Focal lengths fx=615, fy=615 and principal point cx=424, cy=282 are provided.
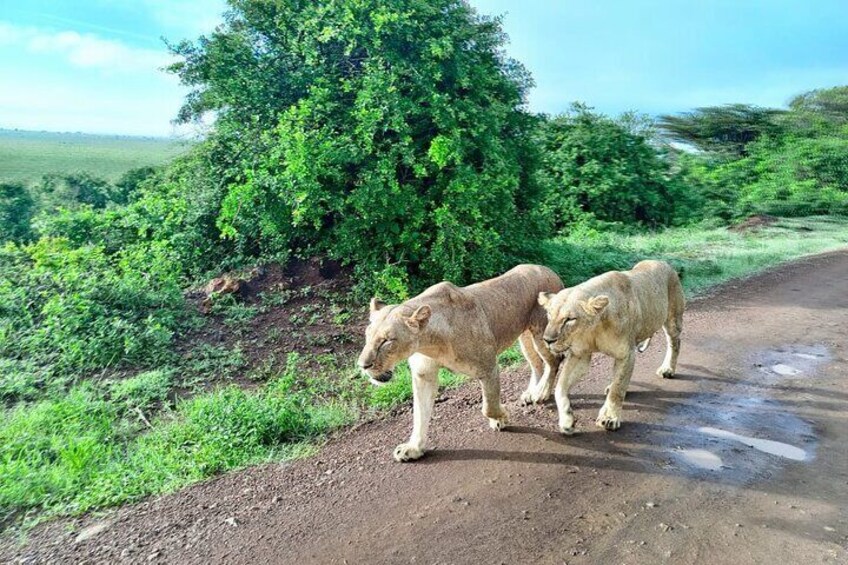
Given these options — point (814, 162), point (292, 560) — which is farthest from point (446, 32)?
point (814, 162)

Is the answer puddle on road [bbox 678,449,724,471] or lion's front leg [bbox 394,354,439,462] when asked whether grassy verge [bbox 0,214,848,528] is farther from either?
puddle on road [bbox 678,449,724,471]

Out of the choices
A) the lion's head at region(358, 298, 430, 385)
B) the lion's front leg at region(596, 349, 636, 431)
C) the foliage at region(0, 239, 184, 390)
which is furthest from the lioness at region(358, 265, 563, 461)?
the foliage at region(0, 239, 184, 390)

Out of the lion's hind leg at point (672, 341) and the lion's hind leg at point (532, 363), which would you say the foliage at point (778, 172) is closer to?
the lion's hind leg at point (672, 341)

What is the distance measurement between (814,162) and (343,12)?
25964 mm

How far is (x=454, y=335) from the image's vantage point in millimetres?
5133

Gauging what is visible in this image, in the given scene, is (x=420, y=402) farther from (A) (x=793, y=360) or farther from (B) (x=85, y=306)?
(B) (x=85, y=306)

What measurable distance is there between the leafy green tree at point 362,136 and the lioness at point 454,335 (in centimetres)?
444

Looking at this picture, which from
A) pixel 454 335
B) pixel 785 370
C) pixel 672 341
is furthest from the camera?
pixel 785 370

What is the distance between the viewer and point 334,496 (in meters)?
4.88

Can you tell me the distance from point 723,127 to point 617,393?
33.8 m

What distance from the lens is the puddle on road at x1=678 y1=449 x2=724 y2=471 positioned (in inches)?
202

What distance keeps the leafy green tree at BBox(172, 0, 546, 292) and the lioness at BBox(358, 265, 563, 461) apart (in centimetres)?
444

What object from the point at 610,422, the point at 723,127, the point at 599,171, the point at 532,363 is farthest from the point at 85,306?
the point at 723,127

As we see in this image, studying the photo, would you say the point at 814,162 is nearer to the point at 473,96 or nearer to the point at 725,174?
the point at 725,174
